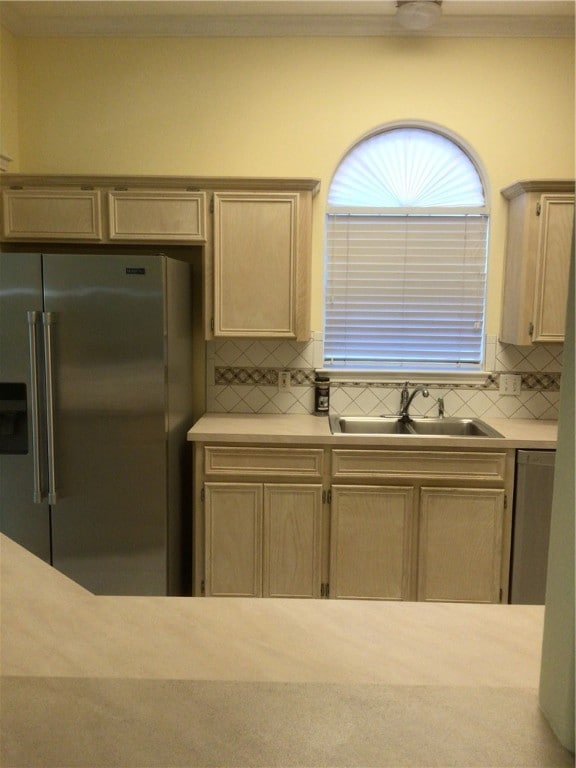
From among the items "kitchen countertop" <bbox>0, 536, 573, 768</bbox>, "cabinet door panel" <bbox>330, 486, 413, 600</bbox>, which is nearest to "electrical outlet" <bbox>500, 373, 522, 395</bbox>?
"cabinet door panel" <bbox>330, 486, 413, 600</bbox>

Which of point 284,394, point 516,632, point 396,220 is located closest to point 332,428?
point 284,394

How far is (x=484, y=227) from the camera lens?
344 cm

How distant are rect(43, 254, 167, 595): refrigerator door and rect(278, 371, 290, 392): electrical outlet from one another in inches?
35.9

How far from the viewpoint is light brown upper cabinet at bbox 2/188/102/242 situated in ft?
10.2

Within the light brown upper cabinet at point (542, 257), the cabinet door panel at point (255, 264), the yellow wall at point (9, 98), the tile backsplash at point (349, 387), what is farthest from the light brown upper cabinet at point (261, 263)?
the yellow wall at point (9, 98)

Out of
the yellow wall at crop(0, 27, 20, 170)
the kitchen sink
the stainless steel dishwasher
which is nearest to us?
the stainless steel dishwasher

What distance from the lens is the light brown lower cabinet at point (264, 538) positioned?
2.96 metres

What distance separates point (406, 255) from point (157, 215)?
137cm

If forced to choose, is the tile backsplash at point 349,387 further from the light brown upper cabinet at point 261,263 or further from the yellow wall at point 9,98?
the yellow wall at point 9,98

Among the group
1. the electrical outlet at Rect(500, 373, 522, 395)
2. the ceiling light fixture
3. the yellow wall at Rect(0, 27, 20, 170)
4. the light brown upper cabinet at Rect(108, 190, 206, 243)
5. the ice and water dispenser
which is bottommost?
the ice and water dispenser

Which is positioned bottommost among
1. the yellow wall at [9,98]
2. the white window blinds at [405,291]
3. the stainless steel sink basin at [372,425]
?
the stainless steel sink basin at [372,425]

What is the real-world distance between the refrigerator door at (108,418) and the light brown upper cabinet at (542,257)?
70.1 inches

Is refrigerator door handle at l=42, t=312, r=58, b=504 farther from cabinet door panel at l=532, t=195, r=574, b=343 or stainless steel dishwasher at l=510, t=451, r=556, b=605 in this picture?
cabinet door panel at l=532, t=195, r=574, b=343

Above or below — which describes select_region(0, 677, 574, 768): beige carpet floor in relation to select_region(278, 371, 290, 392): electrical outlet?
below
